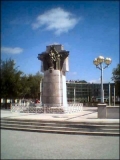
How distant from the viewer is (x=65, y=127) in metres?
11.8

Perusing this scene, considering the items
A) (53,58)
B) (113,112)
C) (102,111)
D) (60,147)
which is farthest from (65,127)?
(53,58)

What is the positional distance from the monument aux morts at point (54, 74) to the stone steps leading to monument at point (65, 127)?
27.7 feet

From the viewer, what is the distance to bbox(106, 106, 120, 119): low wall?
48.5 feet

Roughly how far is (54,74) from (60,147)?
14.5 m

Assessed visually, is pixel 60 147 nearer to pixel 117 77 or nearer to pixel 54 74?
pixel 54 74

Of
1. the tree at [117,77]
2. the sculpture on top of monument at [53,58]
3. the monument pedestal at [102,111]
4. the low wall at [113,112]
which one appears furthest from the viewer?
the tree at [117,77]

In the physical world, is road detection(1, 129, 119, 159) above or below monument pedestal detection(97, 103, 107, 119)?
below

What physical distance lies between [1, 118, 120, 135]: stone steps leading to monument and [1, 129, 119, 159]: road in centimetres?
81

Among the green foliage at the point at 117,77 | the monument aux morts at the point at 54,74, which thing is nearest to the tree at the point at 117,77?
the green foliage at the point at 117,77

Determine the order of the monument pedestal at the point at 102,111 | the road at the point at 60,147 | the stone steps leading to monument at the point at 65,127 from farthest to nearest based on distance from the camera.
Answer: the monument pedestal at the point at 102,111, the stone steps leading to monument at the point at 65,127, the road at the point at 60,147

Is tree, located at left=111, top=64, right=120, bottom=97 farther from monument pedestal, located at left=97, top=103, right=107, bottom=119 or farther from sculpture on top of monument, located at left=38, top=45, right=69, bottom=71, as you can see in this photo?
monument pedestal, located at left=97, top=103, right=107, bottom=119

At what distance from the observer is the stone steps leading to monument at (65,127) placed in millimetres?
11062

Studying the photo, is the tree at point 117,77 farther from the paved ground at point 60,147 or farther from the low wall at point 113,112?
the paved ground at point 60,147

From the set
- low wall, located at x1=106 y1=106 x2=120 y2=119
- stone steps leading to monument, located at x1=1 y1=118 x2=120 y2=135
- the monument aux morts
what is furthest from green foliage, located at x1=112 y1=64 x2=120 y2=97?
stone steps leading to monument, located at x1=1 y1=118 x2=120 y2=135
